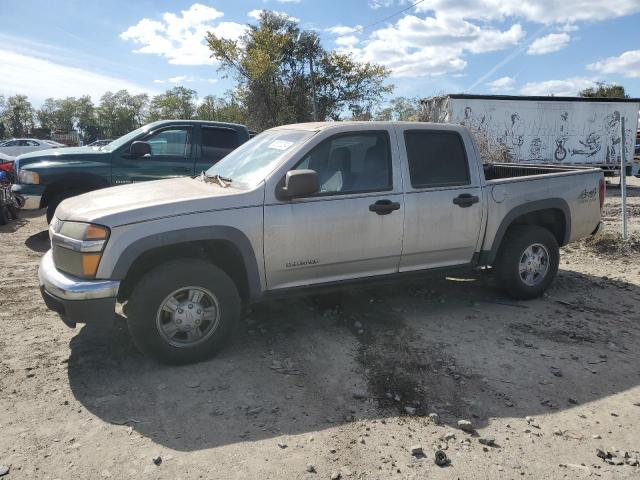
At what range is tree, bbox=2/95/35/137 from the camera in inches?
3442

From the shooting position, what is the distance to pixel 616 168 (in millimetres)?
19234

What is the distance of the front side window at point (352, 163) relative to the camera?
4324mm

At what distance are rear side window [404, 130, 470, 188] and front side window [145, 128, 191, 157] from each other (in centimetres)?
478

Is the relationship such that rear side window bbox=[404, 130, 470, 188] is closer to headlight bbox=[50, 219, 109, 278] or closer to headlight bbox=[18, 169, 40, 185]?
headlight bbox=[50, 219, 109, 278]

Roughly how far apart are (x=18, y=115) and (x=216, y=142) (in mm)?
96226

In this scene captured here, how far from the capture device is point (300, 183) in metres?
3.91

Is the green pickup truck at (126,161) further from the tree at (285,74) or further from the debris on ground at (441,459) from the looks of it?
the tree at (285,74)

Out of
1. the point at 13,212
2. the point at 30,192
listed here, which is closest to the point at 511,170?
the point at 30,192

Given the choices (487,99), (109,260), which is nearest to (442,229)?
(109,260)

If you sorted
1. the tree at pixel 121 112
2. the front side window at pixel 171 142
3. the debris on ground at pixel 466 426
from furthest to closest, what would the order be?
the tree at pixel 121 112
the front side window at pixel 171 142
the debris on ground at pixel 466 426

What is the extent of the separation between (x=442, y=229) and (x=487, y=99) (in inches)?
574

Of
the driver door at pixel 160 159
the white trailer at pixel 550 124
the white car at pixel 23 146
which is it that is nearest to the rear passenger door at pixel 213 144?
the driver door at pixel 160 159

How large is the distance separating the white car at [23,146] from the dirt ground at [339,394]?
22.2 meters

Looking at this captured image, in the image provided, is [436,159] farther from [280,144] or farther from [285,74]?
[285,74]
